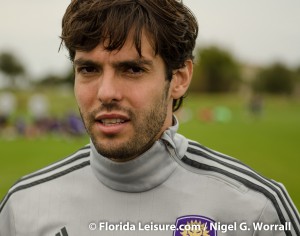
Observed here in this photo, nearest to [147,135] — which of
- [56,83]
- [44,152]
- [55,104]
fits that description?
[44,152]

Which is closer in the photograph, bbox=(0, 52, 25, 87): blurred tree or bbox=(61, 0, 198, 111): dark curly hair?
bbox=(61, 0, 198, 111): dark curly hair

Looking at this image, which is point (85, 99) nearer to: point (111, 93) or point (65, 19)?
point (111, 93)

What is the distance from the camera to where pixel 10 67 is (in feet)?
297

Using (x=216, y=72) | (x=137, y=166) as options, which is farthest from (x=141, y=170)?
(x=216, y=72)

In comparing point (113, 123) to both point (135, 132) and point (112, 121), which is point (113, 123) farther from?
point (135, 132)

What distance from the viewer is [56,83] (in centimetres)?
9712

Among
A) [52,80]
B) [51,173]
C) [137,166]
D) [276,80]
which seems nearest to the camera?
[137,166]

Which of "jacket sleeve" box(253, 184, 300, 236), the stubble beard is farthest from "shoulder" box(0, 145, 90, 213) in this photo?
"jacket sleeve" box(253, 184, 300, 236)

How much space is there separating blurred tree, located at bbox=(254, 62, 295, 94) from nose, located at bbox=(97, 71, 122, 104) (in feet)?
298

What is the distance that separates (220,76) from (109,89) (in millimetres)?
97513

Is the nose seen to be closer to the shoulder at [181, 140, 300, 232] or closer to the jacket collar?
the jacket collar

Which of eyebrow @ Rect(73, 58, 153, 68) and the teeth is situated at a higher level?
eyebrow @ Rect(73, 58, 153, 68)

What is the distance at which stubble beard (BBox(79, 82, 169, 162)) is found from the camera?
272 centimetres

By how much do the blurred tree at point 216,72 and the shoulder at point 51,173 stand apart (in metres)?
80.2
